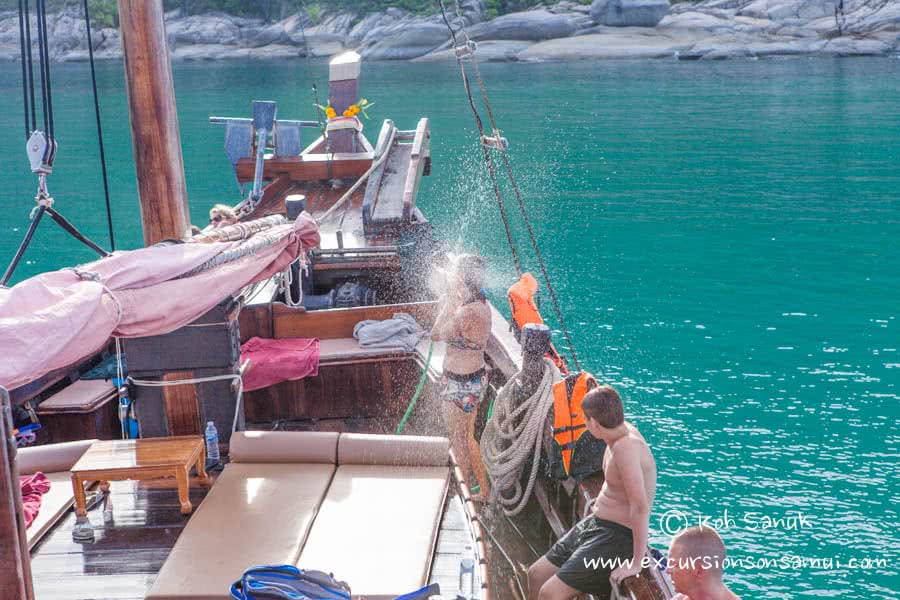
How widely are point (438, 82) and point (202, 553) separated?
48018mm

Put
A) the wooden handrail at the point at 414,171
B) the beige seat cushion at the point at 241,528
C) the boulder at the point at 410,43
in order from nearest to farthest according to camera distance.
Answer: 1. the beige seat cushion at the point at 241,528
2. the wooden handrail at the point at 414,171
3. the boulder at the point at 410,43

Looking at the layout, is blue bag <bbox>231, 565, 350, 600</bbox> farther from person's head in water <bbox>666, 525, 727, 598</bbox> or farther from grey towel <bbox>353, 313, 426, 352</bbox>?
grey towel <bbox>353, 313, 426, 352</bbox>

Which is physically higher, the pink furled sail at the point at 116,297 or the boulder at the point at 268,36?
the boulder at the point at 268,36

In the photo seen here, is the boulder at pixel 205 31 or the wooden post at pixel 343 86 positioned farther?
the boulder at pixel 205 31

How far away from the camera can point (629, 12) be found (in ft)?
196

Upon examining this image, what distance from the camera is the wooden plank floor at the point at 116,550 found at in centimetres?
490

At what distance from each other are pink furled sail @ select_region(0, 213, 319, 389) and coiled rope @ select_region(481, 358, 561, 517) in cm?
210

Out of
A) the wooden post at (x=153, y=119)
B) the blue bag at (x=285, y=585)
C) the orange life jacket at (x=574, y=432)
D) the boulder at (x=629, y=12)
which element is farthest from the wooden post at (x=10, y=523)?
the boulder at (x=629, y=12)

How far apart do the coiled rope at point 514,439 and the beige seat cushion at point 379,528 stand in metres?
0.93

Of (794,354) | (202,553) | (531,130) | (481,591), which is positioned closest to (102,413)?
(202,553)

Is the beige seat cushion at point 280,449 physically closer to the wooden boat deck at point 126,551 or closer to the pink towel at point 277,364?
the wooden boat deck at point 126,551

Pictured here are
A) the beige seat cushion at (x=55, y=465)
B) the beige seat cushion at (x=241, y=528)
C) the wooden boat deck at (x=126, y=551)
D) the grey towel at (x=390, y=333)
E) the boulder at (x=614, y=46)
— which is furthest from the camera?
the boulder at (x=614, y=46)

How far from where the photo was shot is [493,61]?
60.6 metres

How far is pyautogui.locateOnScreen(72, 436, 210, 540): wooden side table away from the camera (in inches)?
211
